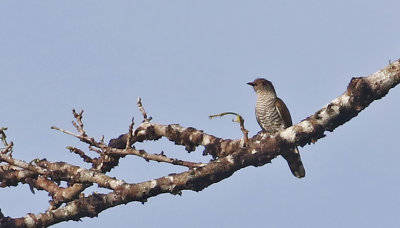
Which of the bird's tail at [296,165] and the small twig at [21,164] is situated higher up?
the bird's tail at [296,165]

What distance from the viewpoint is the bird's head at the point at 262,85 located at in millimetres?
10898

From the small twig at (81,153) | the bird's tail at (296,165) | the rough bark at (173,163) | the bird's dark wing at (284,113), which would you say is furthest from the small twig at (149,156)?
the bird's dark wing at (284,113)

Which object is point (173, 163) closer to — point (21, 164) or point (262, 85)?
point (21, 164)

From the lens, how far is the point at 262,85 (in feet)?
35.9

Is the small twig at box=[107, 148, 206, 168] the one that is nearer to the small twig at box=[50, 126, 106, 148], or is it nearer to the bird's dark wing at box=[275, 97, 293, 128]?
the small twig at box=[50, 126, 106, 148]

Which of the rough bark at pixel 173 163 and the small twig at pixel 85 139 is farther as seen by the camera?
the small twig at pixel 85 139

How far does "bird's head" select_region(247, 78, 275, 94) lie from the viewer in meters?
10.9

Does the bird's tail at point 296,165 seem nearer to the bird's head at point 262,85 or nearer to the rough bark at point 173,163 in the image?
the bird's head at point 262,85

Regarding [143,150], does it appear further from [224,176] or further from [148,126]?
[148,126]

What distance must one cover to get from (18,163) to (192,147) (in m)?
2.13

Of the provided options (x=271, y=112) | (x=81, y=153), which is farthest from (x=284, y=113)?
(x=81, y=153)

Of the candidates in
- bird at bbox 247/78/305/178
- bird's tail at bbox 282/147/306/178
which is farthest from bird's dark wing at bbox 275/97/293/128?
bird's tail at bbox 282/147/306/178

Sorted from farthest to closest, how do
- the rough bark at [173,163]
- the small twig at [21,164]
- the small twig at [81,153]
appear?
1. the small twig at [81,153]
2. the small twig at [21,164]
3. the rough bark at [173,163]

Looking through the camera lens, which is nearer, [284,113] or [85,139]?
[85,139]
